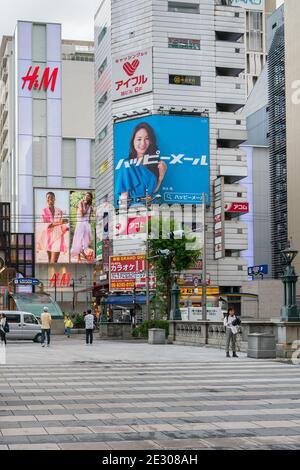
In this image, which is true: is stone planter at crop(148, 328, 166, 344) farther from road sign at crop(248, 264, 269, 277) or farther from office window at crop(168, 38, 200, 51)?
road sign at crop(248, 264, 269, 277)

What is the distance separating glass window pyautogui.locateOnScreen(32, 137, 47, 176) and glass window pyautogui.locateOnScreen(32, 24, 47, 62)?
1220cm

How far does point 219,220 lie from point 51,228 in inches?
1513

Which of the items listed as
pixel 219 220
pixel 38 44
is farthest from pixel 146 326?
pixel 38 44

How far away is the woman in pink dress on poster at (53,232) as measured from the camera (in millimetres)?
107875

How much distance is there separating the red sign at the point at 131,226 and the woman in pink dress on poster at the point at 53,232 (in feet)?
91.0

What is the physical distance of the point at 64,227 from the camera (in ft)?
355

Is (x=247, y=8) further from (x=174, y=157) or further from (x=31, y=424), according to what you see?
(x=31, y=424)

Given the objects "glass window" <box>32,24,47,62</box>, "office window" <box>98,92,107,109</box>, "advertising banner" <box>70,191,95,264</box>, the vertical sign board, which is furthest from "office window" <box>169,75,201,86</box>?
"glass window" <box>32,24,47,62</box>

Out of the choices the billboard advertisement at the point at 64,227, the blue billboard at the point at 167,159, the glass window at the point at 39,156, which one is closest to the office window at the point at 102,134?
the blue billboard at the point at 167,159

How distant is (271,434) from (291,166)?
296 feet

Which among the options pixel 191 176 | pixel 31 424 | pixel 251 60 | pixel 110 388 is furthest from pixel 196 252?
pixel 251 60

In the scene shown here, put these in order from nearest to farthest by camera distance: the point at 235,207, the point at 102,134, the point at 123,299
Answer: the point at 123,299 < the point at 235,207 < the point at 102,134

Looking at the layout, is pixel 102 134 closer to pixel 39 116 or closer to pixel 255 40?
pixel 39 116

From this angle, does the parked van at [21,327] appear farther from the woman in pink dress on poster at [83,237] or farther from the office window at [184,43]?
the woman in pink dress on poster at [83,237]
